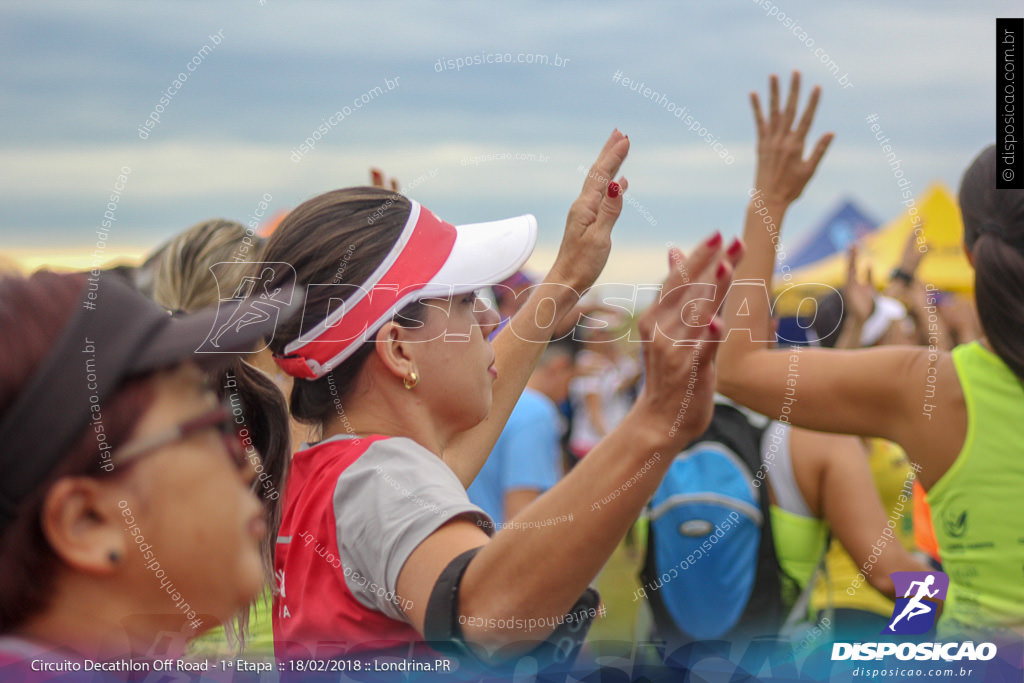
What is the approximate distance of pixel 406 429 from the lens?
6.12 feet

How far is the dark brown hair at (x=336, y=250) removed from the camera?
5.91 feet

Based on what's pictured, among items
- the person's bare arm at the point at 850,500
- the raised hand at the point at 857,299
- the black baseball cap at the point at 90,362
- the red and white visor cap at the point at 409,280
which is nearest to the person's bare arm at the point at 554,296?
the red and white visor cap at the point at 409,280

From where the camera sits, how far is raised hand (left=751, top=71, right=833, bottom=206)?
2.22 meters

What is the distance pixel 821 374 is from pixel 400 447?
103 centimetres

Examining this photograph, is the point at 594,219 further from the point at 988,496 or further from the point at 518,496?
the point at 518,496

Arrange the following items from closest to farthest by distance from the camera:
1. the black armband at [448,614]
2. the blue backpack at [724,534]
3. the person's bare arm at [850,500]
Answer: the black armband at [448,614], the person's bare arm at [850,500], the blue backpack at [724,534]

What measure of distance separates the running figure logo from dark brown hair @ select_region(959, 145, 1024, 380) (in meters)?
0.66

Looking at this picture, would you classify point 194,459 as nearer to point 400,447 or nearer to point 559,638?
point 400,447

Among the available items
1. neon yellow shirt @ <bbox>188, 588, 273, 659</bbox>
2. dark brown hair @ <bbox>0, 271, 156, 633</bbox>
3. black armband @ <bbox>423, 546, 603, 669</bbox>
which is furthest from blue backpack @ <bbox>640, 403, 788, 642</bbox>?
dark brown hair @ <bbox>0, 271, 156, 633</bbox>

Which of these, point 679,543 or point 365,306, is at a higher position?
point 365,306

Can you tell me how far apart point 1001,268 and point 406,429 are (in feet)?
4.48

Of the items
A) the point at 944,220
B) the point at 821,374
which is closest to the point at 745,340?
the point at 821,374

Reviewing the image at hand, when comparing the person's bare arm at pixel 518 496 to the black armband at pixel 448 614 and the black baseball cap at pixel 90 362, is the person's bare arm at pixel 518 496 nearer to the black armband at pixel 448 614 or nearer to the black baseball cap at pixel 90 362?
the black armband at pixel 448 614

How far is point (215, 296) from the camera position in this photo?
2539mm
